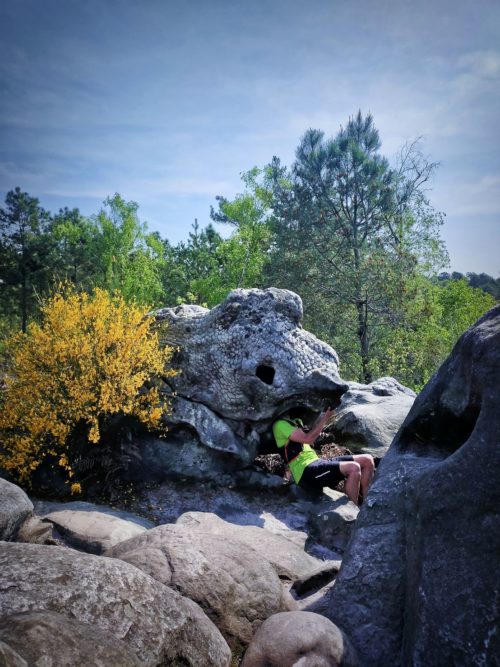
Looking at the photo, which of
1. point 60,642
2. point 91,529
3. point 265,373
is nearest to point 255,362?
point 265,373

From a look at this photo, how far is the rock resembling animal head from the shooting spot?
27.7ft

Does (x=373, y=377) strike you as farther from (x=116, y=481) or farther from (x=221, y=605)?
(x=221, y=605)

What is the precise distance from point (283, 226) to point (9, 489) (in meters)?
23.7

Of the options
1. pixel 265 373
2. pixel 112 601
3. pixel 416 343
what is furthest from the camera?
pixel 416 343

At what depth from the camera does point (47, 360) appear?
7.34m

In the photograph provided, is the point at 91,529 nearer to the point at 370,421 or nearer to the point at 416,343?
the point at 370,421

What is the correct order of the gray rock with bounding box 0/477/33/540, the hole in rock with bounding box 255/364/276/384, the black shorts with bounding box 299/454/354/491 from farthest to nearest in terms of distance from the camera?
the hole in rock with bounding box 255/364/276/384, the black shorts with bounding box 299/454/354/491, the gray rock with bounding box 0/477/33/540

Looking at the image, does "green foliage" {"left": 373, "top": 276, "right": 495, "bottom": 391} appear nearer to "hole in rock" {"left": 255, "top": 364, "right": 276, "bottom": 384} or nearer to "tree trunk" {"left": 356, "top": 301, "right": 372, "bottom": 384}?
"tree trunk" {"left": 356, "top": 301, "right": 372, "bottom": 384}

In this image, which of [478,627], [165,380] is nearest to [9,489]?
[165,380]

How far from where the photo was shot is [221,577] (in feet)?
12.0

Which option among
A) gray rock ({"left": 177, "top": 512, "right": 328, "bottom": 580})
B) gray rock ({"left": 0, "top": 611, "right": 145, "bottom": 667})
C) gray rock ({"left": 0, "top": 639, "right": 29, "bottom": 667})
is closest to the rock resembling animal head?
gray rock ({"left": 177, "top": 512, "right": 328, "bottom": 580})

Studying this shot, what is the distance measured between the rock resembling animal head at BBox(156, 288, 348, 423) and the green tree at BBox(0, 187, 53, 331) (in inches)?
926

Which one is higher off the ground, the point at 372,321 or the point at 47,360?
the point at 372,321

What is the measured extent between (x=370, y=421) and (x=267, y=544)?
5.04m
